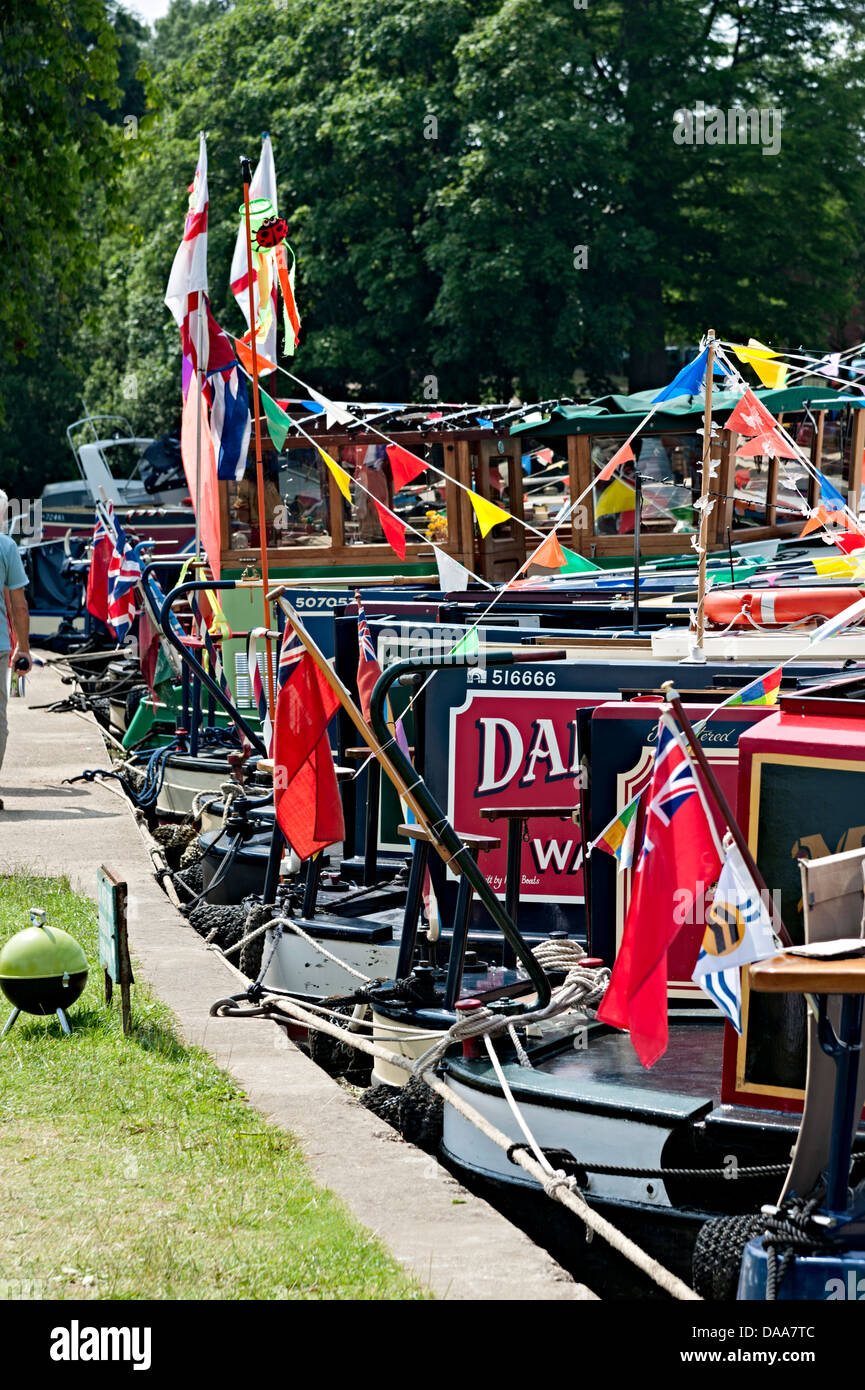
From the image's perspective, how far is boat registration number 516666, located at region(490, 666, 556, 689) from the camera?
6.85 meters

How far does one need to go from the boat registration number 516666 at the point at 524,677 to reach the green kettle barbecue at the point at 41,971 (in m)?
2.08

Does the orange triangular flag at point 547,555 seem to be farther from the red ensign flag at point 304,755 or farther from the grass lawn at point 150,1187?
the grass lawn at point 150,1187

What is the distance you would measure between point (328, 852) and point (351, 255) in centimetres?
2356

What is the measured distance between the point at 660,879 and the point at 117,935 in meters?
2.56

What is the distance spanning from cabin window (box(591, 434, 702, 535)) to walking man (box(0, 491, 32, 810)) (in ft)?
18.5

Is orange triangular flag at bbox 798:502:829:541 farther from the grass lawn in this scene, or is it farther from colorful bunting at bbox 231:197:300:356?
the grass lawn

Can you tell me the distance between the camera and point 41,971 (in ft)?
20.1

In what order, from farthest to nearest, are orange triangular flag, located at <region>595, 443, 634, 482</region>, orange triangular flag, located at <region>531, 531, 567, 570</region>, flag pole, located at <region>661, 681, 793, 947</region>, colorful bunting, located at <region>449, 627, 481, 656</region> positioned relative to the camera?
orange triangular flag, located at <region>531, 531, 567, 570</region>
orange triangular flag, located at <region>595, 443, 634, 482</region>
colorful bunting, located at <region>449, 627, 481, 656</region>
flag pole, located at <region>661, 681, 793, 947</region>

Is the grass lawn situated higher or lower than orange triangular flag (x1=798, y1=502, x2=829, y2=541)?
lower

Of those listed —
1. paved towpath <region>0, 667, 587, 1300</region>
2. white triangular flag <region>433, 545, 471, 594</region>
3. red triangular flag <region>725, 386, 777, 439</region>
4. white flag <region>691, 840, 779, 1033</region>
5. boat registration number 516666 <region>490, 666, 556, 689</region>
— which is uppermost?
red triangular flag <region>725, 386, 777, 439</region>

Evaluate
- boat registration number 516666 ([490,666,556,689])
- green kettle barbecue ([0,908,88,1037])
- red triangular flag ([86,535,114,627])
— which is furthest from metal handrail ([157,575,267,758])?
red triangular flag ([86,535,114,627])

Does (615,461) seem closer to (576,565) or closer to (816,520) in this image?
(816,520)

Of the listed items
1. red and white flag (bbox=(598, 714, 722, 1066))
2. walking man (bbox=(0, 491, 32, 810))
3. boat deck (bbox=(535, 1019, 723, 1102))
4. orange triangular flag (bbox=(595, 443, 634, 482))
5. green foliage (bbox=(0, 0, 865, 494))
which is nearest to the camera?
red and white flag (bbox=(598, 714, 722, 1066))
